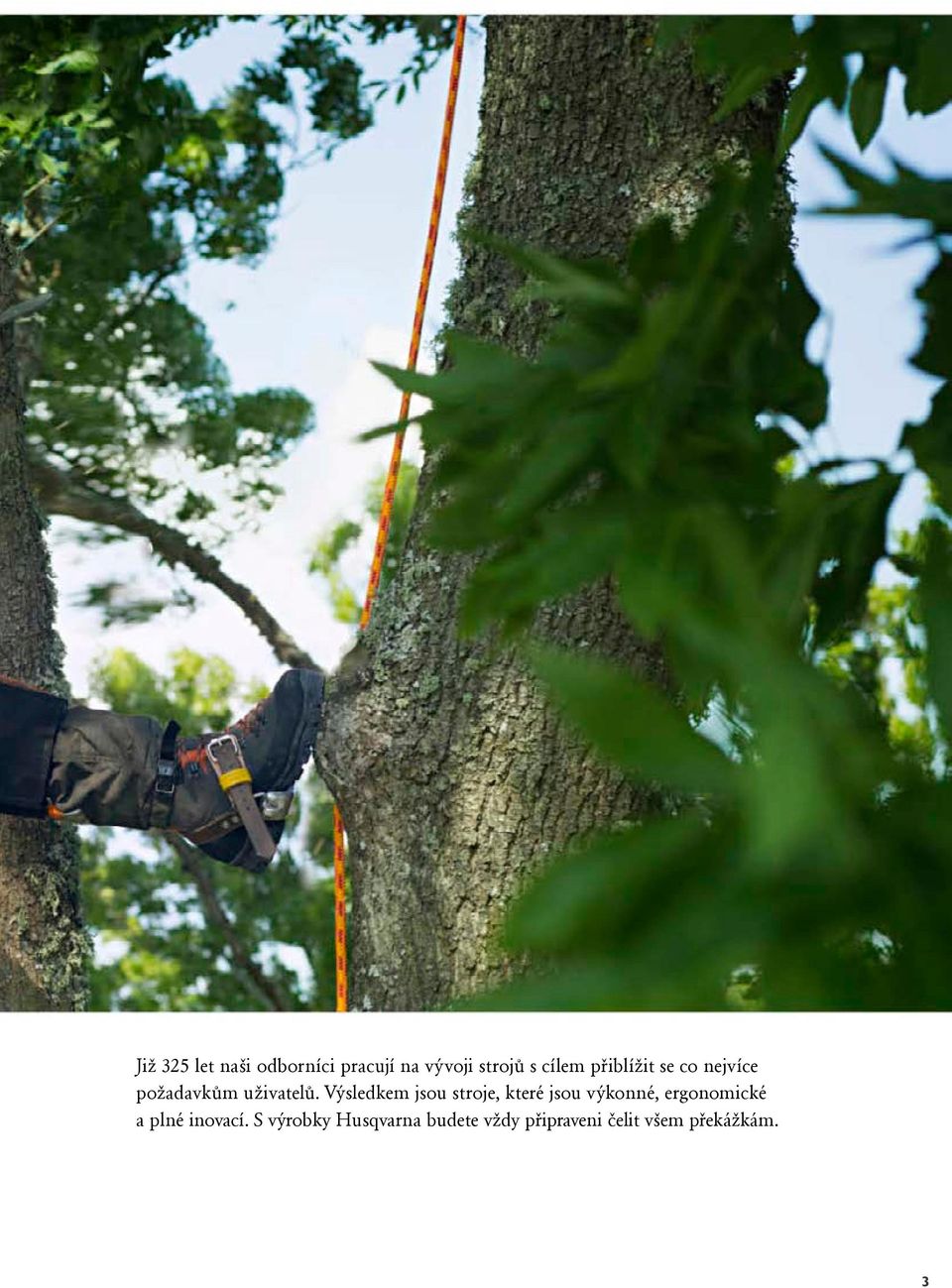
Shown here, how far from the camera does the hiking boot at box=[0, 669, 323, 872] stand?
5.39 feet

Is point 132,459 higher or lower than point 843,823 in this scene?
higher

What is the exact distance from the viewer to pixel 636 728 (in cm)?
45

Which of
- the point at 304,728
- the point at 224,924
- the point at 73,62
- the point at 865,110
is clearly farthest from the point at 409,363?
the point at 224,924

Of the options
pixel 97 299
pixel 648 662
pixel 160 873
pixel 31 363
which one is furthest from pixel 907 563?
pixel 160 873

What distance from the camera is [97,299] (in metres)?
3.46

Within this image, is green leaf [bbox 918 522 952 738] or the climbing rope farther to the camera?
the climbing rope

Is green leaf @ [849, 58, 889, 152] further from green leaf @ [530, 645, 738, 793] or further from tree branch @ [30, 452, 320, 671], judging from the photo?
tree branch @ [30, 452, 320, 671]

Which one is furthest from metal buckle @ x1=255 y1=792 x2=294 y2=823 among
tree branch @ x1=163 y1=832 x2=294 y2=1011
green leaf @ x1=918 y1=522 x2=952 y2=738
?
tree branch @ x1=163 y1=832 x2=294 y2=1011

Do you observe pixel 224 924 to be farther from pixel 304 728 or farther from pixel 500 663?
pixel 500 663

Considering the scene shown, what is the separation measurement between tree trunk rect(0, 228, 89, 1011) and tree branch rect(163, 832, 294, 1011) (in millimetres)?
2610

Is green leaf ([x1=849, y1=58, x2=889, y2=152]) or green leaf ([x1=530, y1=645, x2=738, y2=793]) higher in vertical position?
green leaf ([x1=849, y1=58, x2=889, y2=152])
